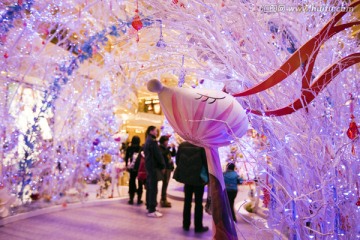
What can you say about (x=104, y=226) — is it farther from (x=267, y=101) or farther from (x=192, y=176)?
(x=267, y=101)

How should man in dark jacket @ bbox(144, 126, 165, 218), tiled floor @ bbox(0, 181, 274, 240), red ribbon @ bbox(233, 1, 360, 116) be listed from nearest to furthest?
1. red ribbon @ bbox(233, 1, 360, 116)
2. tiled floor @ bbox(0, 181, 274, 240)
3. man in dark jacket @ bbox(144, 126, 165, 218)

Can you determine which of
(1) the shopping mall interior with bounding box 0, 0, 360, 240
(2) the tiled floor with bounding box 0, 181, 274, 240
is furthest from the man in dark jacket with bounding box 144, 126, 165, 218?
(1) the shopping mall interior with bounding box 0, 0, 360, 240

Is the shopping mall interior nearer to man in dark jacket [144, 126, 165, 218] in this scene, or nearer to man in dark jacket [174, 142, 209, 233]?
man in dark jacket [174, 142, 209, 233]

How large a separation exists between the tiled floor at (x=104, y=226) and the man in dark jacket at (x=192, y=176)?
0.21m

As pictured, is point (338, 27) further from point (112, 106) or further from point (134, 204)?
point (112, 106)

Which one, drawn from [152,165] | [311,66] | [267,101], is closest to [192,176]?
[152,165]

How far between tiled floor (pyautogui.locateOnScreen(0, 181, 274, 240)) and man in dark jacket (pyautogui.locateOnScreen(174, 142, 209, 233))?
0.67ft

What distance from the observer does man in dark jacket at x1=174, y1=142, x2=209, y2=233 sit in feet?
13.7

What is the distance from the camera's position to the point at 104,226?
4.59 meters

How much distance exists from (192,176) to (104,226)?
149 centimetres

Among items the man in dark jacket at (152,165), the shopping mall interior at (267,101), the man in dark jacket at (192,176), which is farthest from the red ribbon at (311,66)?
the man in dark jacket at (152,165)

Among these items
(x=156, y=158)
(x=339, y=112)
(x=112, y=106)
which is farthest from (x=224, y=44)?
(x=112, y=106)

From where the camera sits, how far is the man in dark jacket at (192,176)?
165 inches

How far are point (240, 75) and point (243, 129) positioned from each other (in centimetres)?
56
